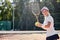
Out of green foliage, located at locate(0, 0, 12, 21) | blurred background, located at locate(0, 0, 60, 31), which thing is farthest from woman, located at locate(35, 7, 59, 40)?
green foliage, located at locate(0, 0, 12, 21)

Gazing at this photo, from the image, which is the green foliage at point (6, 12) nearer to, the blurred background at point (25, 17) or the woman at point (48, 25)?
the blurred background at point (25, 17)

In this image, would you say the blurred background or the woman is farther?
the blurred background

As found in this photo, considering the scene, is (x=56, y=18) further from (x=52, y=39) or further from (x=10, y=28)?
(x=52, y=39)

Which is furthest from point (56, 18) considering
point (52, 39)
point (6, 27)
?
point (52, 39)

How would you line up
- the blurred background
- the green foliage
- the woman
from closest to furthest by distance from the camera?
the woman → the blurred background → the green foliage

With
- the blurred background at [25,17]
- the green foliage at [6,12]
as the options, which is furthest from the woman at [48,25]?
the green foliage at [6,12]

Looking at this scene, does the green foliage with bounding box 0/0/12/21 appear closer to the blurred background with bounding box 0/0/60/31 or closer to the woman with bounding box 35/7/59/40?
the blurred background with bounding box 0/0/60/31

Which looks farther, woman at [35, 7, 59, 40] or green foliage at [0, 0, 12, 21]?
green foliage at [0, 0, 12, 21]

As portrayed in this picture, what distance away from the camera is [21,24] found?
27.6 meters

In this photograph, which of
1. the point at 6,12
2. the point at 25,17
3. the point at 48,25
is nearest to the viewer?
the point at 48,25

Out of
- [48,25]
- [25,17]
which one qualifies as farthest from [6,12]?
[48,25]

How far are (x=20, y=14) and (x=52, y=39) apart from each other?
23.1 meters

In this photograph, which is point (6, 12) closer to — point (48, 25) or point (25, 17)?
point (25, 17)

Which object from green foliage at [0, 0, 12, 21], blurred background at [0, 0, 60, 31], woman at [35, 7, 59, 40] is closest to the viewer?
woman at [35, 7, 59, 40]
